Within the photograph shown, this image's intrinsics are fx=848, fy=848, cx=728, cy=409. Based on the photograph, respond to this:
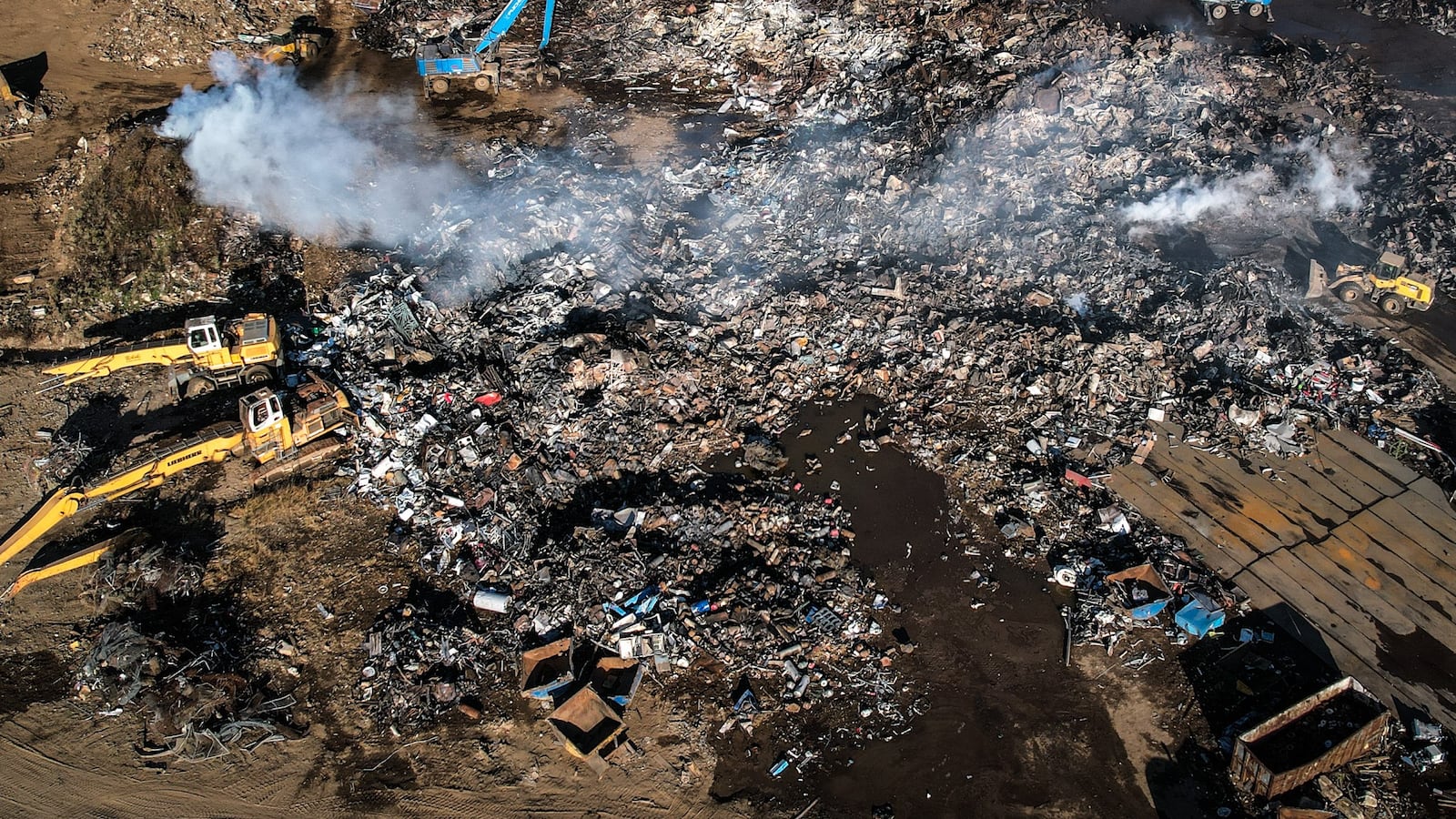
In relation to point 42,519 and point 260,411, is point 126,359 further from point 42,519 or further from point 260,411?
point 260,411

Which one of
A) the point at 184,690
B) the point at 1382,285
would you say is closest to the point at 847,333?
the point at 1382,285

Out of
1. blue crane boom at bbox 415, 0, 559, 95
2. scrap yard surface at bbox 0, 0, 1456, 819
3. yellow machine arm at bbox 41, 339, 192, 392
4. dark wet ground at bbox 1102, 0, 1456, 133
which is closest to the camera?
scrap yard surface at bbox 0, 0, 1456, 819

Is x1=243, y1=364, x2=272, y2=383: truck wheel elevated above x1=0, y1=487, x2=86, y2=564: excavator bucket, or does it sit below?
above

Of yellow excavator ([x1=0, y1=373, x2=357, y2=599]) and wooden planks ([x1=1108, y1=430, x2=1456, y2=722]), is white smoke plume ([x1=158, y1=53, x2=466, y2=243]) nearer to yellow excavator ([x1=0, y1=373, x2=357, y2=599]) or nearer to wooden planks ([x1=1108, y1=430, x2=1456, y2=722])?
yellow excavator ([x1=0, y1=373, x2=357, y2=599])

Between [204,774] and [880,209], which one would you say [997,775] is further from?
[880,209]

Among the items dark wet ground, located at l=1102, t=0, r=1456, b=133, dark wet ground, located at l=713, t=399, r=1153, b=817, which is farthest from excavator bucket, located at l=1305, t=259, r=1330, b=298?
dark wet ground, located at l=713, t=399, r=1153, b=817

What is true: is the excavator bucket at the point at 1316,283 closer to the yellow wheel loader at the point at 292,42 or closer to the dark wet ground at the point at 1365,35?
the dark wet ground at the point at 1365,35

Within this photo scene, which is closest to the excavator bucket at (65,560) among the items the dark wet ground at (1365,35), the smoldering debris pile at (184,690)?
the smoldering debris pile at (184,690)
